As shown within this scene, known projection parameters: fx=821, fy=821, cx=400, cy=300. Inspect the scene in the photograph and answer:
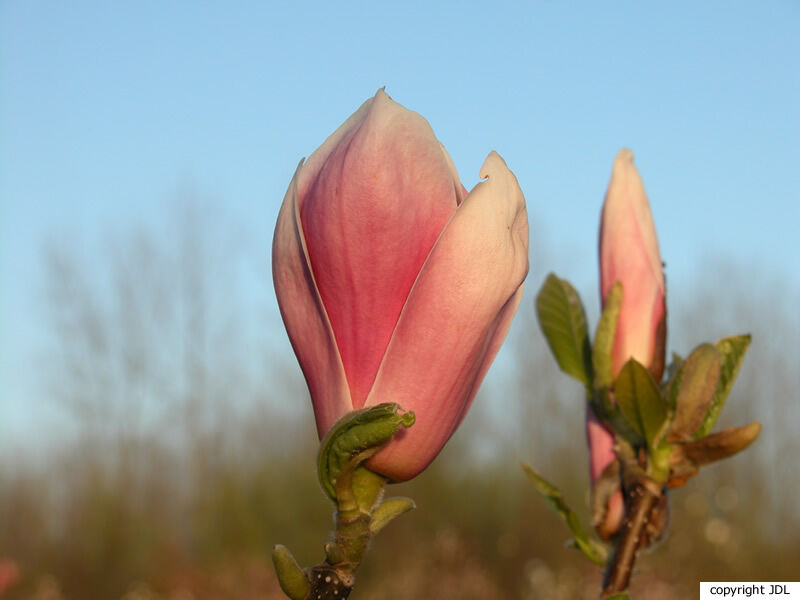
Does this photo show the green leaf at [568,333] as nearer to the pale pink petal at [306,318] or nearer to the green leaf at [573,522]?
the green leaf at [573,522]

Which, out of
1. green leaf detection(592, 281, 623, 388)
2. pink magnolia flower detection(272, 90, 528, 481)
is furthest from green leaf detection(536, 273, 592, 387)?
pink magnolia flower detection(272, 90, 528, 481)

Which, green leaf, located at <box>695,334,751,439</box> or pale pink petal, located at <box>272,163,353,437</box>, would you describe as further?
green leaf, located at <box>695,334,751,439</box>

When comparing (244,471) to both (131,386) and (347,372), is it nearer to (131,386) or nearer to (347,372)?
(131,386)

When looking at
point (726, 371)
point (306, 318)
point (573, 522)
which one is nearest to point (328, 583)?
point (306, 318)

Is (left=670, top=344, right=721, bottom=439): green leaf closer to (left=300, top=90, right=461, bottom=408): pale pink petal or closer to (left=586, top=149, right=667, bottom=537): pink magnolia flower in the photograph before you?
(left=586, top=149, right=667, bottom=537): pink magnolia flower

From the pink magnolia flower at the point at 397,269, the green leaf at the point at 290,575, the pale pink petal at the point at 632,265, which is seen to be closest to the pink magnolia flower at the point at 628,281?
the pale pink petal at the point at 632,265

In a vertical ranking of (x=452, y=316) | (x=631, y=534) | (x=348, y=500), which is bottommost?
(x=631, y=534)

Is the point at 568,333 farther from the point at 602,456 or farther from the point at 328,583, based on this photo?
the point at 328,583
